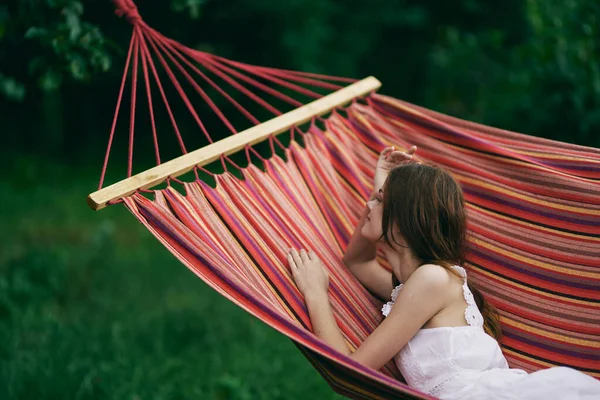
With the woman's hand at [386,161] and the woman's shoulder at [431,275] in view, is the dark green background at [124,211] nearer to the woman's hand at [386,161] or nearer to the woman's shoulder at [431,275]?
the woman's hand at [386,161]

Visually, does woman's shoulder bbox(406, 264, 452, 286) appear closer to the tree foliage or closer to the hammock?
the hammock

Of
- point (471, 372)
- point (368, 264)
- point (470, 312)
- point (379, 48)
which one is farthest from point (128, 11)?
point (379, 48)

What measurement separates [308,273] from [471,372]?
1.68 feet

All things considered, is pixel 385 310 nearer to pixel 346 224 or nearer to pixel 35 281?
pixel 346 224

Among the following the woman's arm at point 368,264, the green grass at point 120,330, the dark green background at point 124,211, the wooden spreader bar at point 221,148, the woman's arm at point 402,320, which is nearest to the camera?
the woman's arm at point 402,320

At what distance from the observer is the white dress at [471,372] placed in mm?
1648

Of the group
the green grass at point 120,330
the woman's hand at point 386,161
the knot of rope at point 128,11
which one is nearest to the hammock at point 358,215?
the knot of rope at point 128,11

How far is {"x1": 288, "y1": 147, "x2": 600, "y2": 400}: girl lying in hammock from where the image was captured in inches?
67.0

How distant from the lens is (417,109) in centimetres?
240

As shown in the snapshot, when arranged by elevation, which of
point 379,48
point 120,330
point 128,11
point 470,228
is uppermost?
point 128,11

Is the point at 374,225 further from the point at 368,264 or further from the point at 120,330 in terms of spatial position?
the point at 120,330

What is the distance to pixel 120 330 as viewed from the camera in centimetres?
347

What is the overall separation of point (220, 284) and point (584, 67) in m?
2.20

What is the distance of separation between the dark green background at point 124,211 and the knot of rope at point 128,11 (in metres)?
0.15
